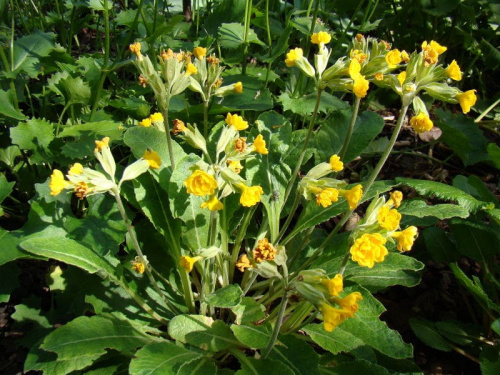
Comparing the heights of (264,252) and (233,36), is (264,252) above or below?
below

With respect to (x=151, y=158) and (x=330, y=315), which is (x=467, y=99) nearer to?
(x=330, y=315)

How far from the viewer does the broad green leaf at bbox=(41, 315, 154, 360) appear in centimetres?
193

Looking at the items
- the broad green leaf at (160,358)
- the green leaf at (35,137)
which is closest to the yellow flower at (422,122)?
the broad green leaf at (160,358)

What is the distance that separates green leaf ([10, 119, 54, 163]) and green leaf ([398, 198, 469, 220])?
1.95 metres

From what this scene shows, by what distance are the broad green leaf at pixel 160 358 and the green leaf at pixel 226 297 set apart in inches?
9.3

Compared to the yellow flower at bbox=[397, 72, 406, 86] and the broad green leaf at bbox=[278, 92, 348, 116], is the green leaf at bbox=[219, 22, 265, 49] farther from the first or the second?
the yellow flower at bbox=[397, 72, 406, 86]

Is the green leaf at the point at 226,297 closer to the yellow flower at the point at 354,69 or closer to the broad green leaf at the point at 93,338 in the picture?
the broad green leaf at the point at 93,338

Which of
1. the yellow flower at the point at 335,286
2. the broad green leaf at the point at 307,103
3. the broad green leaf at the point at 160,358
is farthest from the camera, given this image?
the broad green leaf at the point at 307,103

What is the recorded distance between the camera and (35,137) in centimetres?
273

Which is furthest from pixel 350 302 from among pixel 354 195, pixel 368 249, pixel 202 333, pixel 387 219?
pixel 202 333

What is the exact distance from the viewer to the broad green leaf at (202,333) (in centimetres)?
208

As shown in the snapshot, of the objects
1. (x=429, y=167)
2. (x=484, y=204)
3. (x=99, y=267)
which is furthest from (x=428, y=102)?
(x=99, y=267)

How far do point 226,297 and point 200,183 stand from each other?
1.61ft

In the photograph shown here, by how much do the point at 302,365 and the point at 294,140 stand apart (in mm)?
1286
